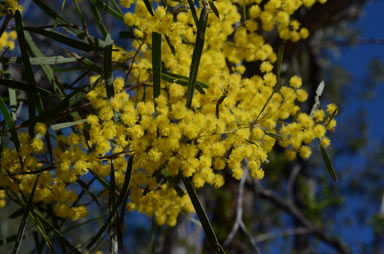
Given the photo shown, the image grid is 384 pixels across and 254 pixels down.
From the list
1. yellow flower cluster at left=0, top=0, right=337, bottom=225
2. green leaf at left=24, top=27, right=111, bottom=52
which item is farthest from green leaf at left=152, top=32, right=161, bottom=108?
green leaf at left=24, top=27, right=111, bottom=52

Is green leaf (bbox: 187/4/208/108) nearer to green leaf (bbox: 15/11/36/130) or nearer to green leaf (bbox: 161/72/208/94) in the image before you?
green leaf (bbox: 161/72/208/94)

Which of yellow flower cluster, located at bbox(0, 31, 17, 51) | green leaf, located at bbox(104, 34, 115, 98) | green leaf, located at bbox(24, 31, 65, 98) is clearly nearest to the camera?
green leaf, located at bbox(104, 34, 115, 98)

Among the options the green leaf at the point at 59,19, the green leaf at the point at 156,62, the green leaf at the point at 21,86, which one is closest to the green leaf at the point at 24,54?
the green leaf at the point at 21,86

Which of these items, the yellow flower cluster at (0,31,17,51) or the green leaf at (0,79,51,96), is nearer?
the green leaf at (0,79,51,96)

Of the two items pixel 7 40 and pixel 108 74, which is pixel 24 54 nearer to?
pixel 108 74

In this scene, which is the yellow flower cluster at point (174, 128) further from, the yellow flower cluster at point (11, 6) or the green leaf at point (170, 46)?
the yellow flower cluster at point (11, 6)

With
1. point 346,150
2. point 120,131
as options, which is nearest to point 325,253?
point 120,131

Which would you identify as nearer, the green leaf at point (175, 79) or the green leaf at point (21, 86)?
the green leaf at point (21, 86)

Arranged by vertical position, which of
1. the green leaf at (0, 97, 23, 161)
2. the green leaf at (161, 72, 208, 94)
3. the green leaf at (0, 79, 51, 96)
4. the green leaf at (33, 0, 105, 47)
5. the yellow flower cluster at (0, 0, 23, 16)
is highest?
the green leaf at (33, 0, 105, 47)

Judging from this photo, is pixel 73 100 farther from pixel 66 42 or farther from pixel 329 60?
pixel 329 60
